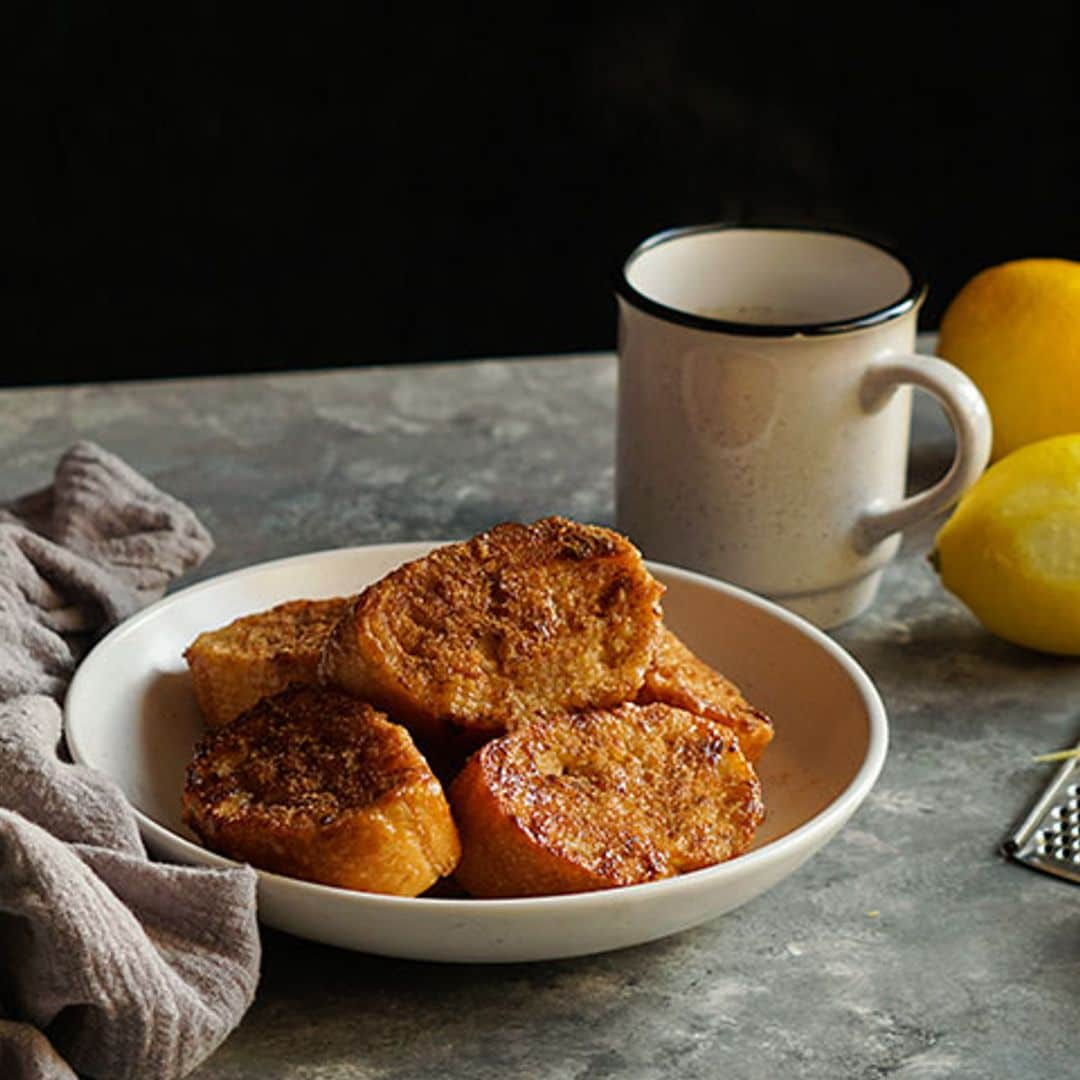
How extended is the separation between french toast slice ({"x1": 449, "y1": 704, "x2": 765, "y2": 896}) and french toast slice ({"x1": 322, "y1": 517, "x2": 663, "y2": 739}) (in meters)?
0.03

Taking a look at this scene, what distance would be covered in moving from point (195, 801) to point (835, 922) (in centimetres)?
35

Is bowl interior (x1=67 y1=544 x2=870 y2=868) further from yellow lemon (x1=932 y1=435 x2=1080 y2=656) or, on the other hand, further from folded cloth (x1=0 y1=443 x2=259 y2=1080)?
yellow lemon (x1=932 y1=435 x2=1080 y2=656)

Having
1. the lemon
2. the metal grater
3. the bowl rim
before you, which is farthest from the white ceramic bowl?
the lemon

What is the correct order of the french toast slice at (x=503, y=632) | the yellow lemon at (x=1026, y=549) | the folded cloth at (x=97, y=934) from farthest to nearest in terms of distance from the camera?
the yellow lemon at (x=1026, y=549) → the french toast slice at (x=503, y=632) → the folded cloth at (x=97, y=934)

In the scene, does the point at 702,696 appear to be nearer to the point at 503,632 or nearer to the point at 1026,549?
the point at 503,632

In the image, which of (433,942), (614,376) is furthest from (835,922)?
(614,376)

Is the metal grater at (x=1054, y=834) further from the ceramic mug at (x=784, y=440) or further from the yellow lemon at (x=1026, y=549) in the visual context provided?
the ceramic mug at (x=784, y=440)

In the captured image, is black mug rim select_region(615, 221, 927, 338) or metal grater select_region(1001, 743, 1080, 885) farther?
black mug rim select_region(615, 221, 927, 338)

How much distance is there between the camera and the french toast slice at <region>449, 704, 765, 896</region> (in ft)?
3.13

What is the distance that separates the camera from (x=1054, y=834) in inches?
45.2

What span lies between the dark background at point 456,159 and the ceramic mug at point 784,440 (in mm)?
1367

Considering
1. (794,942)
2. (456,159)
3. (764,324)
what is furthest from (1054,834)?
(456,159)

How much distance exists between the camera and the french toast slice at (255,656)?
112 centimetres

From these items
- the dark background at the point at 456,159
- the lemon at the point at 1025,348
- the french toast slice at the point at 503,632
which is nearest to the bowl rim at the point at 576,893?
the french toast slice at the point at 503,632
